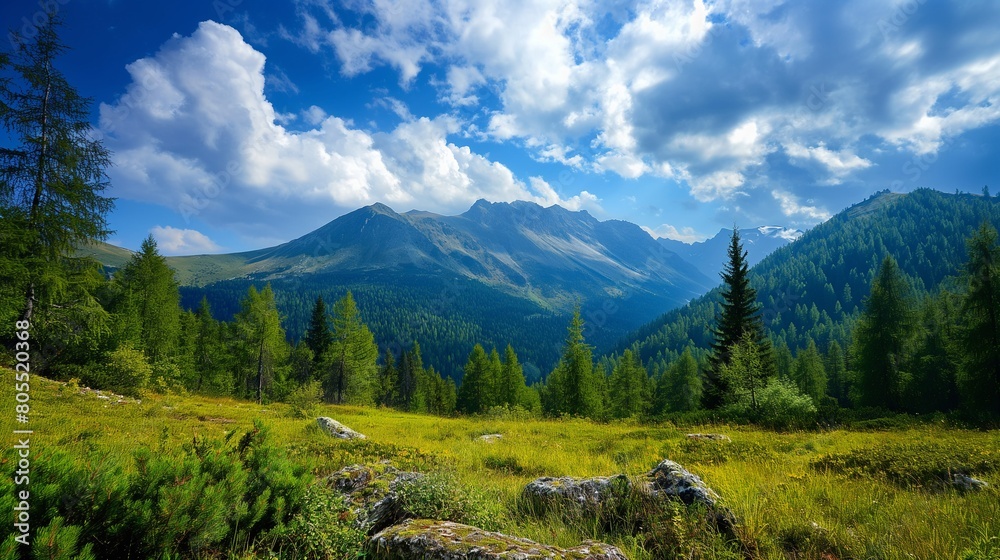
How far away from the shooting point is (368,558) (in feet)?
13.0

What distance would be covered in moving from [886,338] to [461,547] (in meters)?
47.8

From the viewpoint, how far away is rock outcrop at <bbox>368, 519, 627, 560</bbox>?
3.52 meters

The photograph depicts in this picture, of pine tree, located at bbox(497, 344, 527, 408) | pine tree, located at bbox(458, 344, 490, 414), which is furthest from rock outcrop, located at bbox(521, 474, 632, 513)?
pine tree, located at bbox(458, 344, 490, 414)

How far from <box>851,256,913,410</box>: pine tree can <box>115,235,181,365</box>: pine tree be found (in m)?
61.5

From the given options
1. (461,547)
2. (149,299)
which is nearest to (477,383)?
(149,299)

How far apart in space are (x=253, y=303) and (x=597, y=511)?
42.1 m

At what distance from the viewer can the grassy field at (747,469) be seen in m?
4.14

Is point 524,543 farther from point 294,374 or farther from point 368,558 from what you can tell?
point 294,374

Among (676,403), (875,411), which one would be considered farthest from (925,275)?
(875,411)

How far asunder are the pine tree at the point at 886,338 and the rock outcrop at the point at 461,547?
46.6 metres

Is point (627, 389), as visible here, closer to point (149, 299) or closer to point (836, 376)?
point (836, 376)

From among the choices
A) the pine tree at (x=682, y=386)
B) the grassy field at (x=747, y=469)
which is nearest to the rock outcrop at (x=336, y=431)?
the grassy field at (x=747, y=469)

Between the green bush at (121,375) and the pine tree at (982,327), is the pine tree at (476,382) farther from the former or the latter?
the pine tree at (982,327)

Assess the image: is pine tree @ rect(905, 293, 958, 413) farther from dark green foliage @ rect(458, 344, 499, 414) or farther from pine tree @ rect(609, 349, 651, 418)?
dark green foliage @ rect(458, 344, 499, 414)
